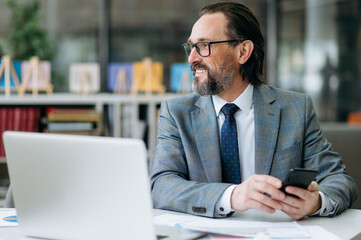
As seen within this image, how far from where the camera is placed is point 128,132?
4.10 metres

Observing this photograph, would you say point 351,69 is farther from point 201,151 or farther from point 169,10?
point 201,151

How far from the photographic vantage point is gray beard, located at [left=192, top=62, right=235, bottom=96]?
6.61ft

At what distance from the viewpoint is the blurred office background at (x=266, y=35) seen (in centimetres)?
536

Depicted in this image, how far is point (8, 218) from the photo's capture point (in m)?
1.57

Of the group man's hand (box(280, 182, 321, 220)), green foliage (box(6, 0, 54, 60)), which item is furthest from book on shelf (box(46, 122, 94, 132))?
man's hand (box(280, 182, 321, 220))

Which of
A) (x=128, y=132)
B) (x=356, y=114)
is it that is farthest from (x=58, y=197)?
(x=356, y=114)

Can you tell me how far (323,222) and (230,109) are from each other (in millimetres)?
619

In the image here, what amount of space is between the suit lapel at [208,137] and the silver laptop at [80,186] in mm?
748

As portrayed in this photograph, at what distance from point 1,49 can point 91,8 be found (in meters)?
0.98

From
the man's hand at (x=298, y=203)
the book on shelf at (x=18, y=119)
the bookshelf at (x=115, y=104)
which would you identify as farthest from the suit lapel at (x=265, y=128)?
the book on shelf at (x=18, y=119)

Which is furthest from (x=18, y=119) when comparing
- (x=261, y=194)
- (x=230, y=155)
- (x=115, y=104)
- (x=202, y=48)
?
(x=261, y=194)

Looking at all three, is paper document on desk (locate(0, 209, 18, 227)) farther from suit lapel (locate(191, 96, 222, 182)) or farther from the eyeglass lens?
the eyeglass lens

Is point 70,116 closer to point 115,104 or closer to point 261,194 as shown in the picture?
point 115,104

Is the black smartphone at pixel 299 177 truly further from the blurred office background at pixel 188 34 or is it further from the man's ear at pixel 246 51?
the blurred office background at pixel 188 34
